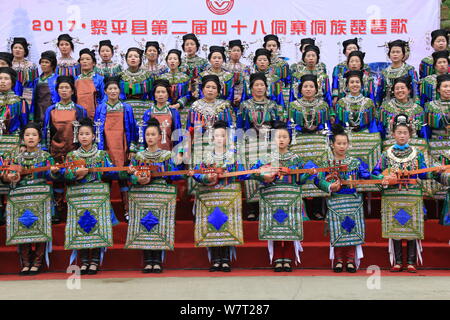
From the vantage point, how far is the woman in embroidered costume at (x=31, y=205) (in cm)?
648

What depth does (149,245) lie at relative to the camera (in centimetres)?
640

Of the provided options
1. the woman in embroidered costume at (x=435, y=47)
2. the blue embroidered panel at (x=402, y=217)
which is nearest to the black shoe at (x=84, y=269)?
the blue embroidered panel at (x=402, y=217)

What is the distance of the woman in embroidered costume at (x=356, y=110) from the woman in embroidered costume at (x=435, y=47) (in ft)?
3.76

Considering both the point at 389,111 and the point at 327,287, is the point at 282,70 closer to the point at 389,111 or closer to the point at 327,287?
Answer: the point at 389,111

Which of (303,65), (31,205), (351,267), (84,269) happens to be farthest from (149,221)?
(303,65)

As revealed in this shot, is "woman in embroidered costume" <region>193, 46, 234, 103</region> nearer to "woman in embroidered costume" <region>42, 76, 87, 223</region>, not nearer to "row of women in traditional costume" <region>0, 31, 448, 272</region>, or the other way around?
"row of women in traditional costume" <region>0, 31, 448, 272</region>

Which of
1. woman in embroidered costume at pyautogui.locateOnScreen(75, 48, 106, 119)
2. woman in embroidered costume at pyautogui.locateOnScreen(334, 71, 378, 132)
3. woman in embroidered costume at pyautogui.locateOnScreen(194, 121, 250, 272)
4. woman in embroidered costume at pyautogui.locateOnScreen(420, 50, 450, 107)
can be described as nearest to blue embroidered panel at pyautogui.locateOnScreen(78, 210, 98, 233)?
woman in embroidered costume at pyautogui.locateOnScreen(194, 121, 250, 272)

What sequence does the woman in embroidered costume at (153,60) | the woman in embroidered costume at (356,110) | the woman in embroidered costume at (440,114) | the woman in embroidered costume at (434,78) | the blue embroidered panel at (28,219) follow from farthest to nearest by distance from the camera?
the woman in embroidered costume at (153,60) → the woman in embroidered costume at (434,78) → the woman in embroidered costume at (356,110) → the woman in embroidered costume at (440,114) → the blue embroidered panel at (28,219)

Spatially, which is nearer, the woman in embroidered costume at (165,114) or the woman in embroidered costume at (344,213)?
the woman in embroidered costume at (344,213)

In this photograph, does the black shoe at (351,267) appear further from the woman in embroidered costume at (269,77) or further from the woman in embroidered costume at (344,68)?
the woman in embroidered costume at (269,77)

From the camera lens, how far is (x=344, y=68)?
8500 mm

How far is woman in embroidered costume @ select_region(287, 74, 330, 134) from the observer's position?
24.4 ft

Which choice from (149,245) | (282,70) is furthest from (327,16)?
(149,245)

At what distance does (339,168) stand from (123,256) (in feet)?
6.40
